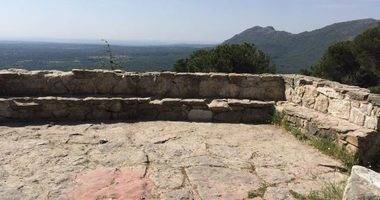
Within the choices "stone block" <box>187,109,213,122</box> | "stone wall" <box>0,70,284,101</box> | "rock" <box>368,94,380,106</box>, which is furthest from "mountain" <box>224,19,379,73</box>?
"rock" <box>368,94,380,106</box>

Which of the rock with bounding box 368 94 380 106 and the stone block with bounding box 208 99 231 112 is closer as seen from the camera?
the rock with bounding box 368 94 380 106

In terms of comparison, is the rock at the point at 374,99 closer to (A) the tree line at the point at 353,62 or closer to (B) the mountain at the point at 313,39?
(A) the tree line at the point at 353,62

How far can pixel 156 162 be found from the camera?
202 inches

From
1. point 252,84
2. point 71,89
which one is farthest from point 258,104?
point 71,89

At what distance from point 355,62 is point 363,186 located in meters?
29.6

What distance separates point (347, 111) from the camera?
614 centimetres

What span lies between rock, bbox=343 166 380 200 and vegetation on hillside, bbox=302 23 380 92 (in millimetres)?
26602

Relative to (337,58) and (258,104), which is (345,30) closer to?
(337,58)

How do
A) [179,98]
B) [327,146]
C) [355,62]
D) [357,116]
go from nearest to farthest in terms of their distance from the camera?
[327,146] → [357,116] → [179,98] → [355,62]

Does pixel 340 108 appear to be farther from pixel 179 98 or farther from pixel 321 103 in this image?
pixel 179 98

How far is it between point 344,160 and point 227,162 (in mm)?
1499

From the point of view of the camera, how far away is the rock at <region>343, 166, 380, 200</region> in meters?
2.75

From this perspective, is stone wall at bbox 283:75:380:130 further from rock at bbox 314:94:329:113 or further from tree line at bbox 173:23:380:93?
tree line at bbox 173:23:380:93

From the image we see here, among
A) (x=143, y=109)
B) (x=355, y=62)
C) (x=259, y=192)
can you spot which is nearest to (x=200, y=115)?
(x=143, y=109)
